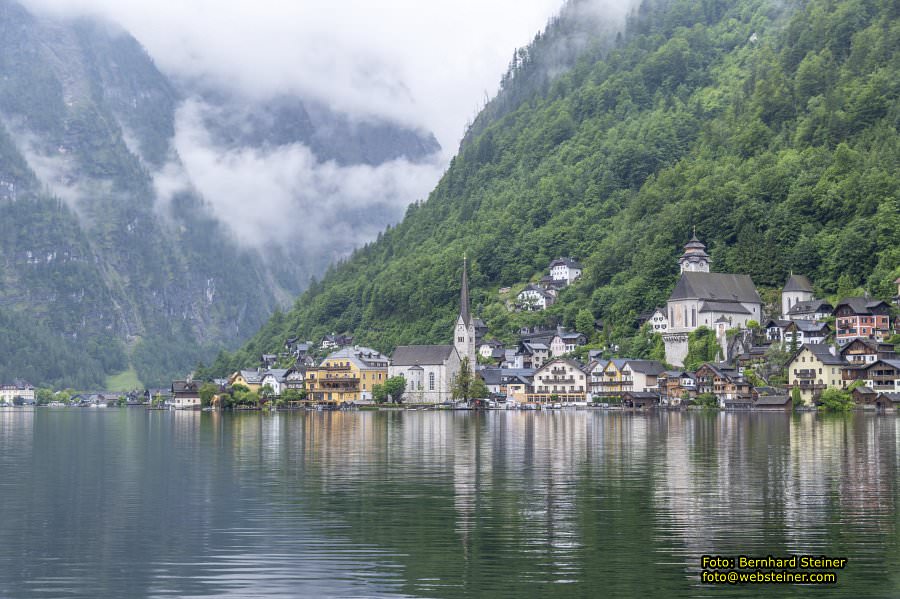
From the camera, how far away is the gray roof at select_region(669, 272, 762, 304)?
13862 cm

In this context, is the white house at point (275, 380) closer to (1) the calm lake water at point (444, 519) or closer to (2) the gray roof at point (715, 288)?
(2) the gray roof at point (715, 288)

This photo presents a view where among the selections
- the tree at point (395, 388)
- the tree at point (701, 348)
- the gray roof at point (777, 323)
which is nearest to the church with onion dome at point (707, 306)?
the tree at point (701, 348)

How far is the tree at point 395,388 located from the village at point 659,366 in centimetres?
13

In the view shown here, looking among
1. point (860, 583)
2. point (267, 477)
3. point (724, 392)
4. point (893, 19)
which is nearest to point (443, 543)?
point (860, 583)

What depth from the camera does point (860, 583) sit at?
2412 cm

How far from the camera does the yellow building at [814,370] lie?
110375 mm

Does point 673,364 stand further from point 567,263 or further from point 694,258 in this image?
point 567,263

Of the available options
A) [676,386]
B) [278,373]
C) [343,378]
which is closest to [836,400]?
[676,386]

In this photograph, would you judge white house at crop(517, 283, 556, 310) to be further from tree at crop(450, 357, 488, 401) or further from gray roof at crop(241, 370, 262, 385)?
gray roof at crop(241, 370, 262, 385)

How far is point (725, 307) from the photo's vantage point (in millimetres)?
137875

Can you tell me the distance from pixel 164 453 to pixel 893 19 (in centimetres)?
15882

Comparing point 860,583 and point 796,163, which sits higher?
point 796,163

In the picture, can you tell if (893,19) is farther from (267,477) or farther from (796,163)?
(267,477)

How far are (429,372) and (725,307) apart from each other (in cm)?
3975
